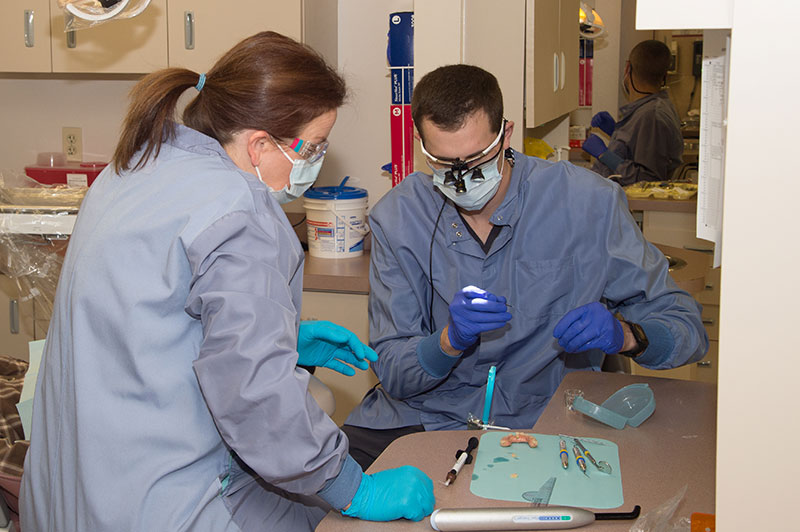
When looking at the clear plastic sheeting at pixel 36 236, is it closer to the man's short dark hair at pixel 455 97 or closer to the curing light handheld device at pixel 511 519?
the man's short dark hair at pixel 455 97

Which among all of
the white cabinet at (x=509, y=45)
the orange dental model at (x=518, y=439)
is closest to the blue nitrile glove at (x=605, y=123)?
the white cabinet at (x=509, y=45)

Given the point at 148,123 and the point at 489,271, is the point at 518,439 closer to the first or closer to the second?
the point at 489,271

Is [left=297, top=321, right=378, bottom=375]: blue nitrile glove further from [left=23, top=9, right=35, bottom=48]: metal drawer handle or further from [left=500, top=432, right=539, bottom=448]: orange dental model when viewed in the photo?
[left=23, top=9, right=35, bottom=48]: metal drawer handle

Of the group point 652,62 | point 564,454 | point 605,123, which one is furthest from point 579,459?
point 605,123

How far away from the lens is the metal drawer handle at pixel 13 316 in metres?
2.92

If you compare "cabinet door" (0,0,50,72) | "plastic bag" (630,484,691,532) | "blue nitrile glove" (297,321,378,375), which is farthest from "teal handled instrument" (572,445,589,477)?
"cabinet door" (0,0,50,72)

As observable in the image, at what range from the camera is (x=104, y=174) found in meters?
1.25

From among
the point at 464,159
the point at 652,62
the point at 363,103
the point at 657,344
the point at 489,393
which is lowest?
the point at 489,393

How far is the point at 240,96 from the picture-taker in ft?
4.11

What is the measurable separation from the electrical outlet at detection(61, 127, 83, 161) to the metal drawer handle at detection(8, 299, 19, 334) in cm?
69

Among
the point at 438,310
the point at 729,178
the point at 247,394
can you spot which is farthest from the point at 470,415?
the point at 729,178

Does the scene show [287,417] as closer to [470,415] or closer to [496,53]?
[470,415]

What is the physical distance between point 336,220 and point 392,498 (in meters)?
1.70

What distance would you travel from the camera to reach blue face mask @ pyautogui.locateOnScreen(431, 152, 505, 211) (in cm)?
174
